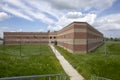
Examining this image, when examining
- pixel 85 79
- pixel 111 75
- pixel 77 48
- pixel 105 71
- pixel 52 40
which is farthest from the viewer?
pixel 52 40

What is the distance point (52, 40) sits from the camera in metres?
79.6

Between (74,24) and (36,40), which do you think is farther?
(36,40)

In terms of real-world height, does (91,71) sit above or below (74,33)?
below

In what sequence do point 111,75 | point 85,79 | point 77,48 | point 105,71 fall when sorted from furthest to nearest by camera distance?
point 77,48, point 105,71, point 111,75, point 85,79

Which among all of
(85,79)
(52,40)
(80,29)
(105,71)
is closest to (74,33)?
(80,29)

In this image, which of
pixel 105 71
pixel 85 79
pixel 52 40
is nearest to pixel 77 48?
pixel 105 71

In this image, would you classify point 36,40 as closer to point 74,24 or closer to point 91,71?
point 74,24

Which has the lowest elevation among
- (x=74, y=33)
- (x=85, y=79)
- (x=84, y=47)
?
(x=85, y=79)

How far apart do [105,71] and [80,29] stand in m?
15.8

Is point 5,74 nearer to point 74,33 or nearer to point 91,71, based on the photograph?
point 91,71

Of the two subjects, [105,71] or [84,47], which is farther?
[84,47]

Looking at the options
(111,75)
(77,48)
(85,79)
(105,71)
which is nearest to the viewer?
(85,79)

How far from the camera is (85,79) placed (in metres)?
15.1

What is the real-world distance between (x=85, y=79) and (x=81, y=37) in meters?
18.5
